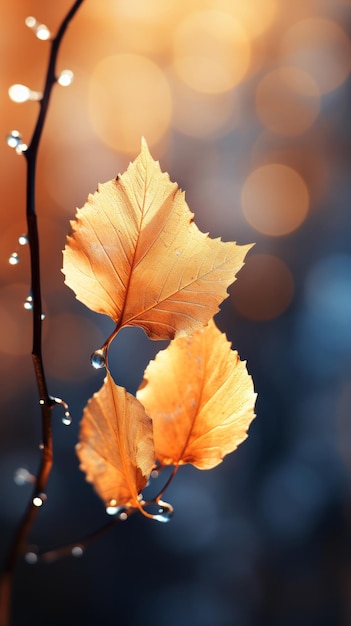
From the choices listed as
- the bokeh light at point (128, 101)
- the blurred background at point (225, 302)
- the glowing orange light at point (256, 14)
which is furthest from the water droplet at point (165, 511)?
the glowing orange light at point (256, 14)

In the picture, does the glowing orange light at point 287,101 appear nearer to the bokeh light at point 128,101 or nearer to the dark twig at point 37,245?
the bokeh light at point 128,101

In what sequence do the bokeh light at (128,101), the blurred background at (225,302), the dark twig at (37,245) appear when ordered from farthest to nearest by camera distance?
the bokeh light at (128,101) < the blurred background at (225,302) < the dark twig at (37,245)

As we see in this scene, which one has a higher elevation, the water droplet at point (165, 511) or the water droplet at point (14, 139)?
the water droplet at point (14, 139)

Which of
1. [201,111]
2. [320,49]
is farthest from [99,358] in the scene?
[320,49]

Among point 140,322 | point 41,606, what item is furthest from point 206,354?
point 41,606

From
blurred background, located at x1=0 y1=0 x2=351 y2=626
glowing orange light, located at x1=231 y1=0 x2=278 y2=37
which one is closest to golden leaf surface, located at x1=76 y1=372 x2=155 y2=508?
blurred background, located at x1=0 y1=0 x2=351 y2=626

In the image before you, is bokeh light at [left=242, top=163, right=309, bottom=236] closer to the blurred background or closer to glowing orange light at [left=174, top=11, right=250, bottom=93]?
the blurred background
